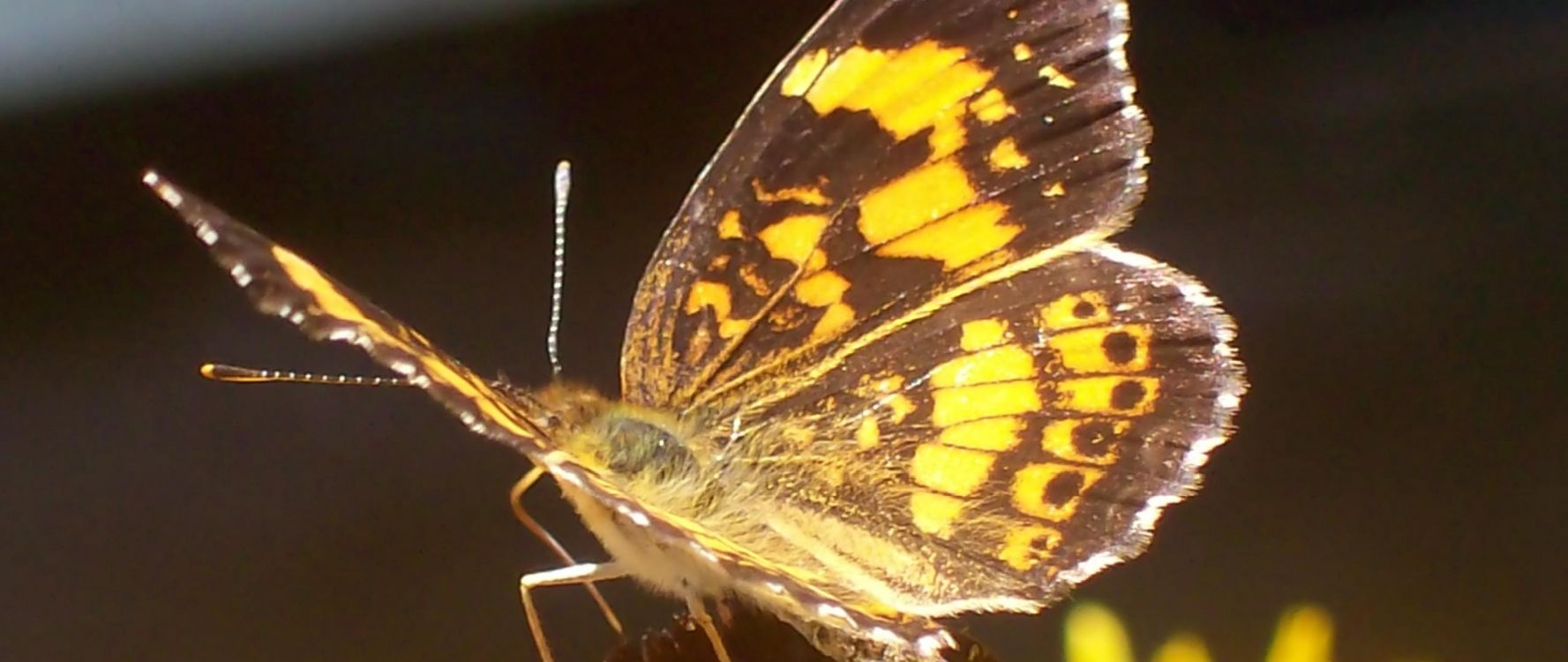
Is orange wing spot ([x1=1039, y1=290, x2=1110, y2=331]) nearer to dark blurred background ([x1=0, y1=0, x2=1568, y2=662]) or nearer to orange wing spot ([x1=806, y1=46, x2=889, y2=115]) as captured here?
orange wing spot ([x1=806, y1=46, x2=889, y2=115])

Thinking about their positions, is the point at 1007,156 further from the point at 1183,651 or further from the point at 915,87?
the point at 1183,651

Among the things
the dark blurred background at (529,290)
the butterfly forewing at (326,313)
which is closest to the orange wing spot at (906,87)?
the butterfly forewing at (326,313)

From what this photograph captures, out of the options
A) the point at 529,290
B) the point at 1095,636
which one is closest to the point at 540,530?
the point at 1095,636

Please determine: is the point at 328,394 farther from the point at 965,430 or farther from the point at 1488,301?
the point at 1488,301

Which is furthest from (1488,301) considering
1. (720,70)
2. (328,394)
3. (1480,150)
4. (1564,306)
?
(328,394)

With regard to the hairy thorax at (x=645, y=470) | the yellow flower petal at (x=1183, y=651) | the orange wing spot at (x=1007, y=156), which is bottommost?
the yellow flower petal at (x=1183, y=651)

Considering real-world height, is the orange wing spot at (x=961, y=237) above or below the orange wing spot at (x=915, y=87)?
below

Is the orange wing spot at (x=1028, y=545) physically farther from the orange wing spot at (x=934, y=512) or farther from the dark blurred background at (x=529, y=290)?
the dark blurred background at (x=529, y=290)

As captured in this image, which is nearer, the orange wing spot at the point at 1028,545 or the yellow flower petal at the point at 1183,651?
the orange wing spot at the point at 1028,545
